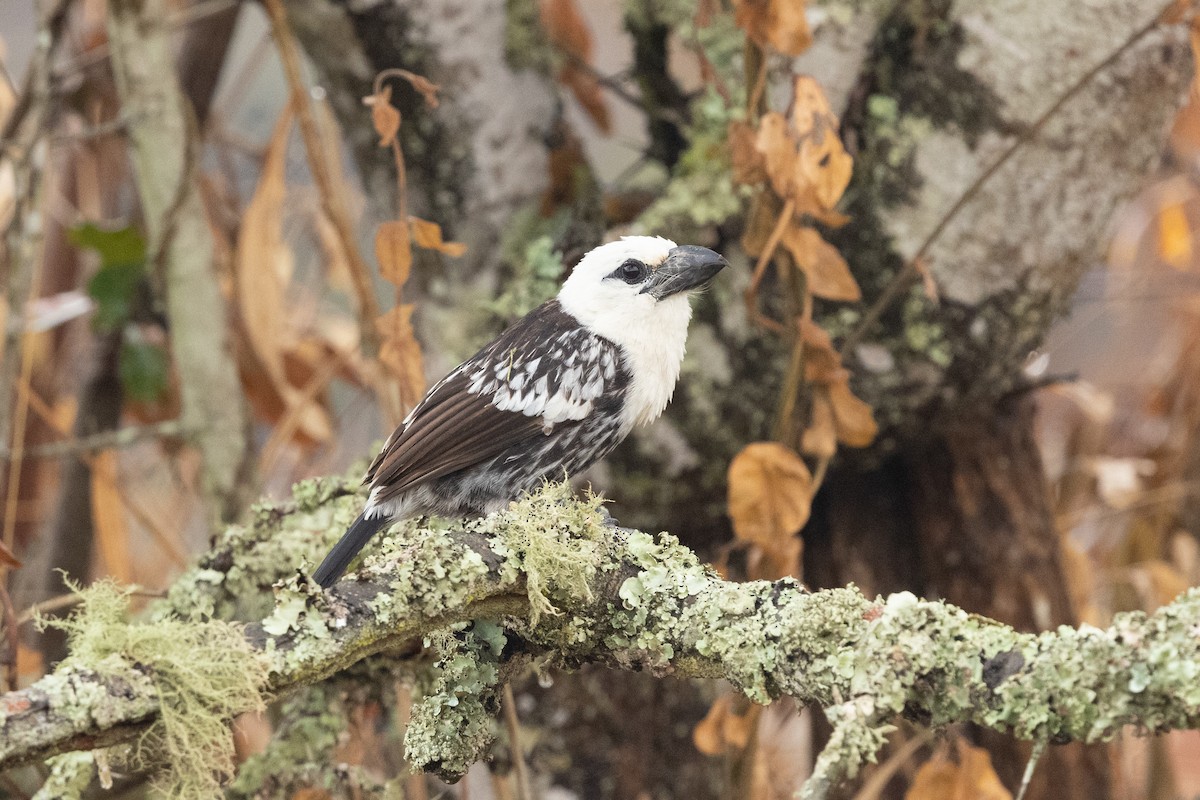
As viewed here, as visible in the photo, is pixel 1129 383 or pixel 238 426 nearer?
pixel 238 426

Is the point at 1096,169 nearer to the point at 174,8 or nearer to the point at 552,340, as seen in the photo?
the point at 552,340

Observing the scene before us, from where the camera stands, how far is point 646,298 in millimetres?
2117

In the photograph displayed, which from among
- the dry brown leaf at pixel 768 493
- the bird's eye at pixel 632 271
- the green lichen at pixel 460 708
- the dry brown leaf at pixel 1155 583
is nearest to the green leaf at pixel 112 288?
the bird's eye at pixel 632 271

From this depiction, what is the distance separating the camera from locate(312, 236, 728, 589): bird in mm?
1906

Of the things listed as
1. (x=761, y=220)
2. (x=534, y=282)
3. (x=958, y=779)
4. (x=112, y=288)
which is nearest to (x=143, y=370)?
(x=112, y=288)

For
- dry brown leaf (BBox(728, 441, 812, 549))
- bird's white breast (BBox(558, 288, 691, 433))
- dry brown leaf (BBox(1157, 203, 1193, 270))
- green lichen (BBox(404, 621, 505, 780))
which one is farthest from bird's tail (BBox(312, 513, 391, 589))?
dry brown leaf (BBox(1157, 203, 1193, 270))

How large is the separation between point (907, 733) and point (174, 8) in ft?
9.99

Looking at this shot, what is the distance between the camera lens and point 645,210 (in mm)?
2742

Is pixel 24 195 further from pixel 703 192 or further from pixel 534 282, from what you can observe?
pixel 703 192

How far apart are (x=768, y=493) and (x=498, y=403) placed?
480 millimetres

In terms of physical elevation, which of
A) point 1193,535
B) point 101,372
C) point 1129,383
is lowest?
point 101,372

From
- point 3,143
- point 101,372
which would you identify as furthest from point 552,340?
point 101,372

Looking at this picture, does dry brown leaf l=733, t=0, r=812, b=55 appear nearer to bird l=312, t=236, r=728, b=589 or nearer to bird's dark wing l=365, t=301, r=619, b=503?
bird l=312, t=236, r=728, b=589

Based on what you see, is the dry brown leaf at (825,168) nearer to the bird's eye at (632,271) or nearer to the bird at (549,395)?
the bird at (549,395)
